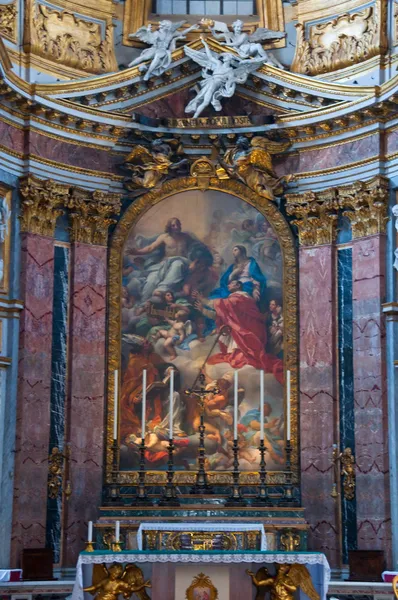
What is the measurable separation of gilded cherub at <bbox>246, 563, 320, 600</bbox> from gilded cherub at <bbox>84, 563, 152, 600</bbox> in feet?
5.65

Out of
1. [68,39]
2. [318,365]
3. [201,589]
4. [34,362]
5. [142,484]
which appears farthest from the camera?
[68,39]

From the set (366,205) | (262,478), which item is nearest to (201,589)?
(262,478)

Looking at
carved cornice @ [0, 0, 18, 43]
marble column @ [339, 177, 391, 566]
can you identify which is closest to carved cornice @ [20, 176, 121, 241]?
carved cornice @ [0, 0, 18, 43]

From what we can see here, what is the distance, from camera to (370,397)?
22.5 m

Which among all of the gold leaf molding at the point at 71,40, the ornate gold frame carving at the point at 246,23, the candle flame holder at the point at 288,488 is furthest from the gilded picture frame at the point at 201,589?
the ornate gold frame carving at the point at 246,23

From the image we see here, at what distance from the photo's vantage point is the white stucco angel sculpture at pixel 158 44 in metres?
24.5

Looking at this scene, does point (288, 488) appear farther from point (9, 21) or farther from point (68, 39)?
point (9, 21)

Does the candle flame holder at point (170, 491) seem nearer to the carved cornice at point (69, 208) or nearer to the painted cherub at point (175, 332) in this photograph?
the painted cherub at point (175, 332)

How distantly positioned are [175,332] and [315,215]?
11.7ft

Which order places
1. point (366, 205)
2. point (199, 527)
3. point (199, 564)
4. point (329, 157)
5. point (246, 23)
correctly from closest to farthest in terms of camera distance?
1. point (199, 564)
2. point (199, 527)
3. point (366, 205)
4. point (329, 157)
5. point (246, 23)

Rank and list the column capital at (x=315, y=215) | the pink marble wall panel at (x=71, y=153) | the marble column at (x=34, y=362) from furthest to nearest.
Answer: the column capital at (x=315, y=215) < the pink marble wall panel at (x=71, y=153) < the marble column at (x=34, y=362)

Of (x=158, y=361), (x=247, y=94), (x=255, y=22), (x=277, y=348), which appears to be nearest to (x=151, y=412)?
(x=158, y=361)

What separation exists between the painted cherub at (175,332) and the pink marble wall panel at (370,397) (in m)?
3.37

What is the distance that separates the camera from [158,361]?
2408cm
